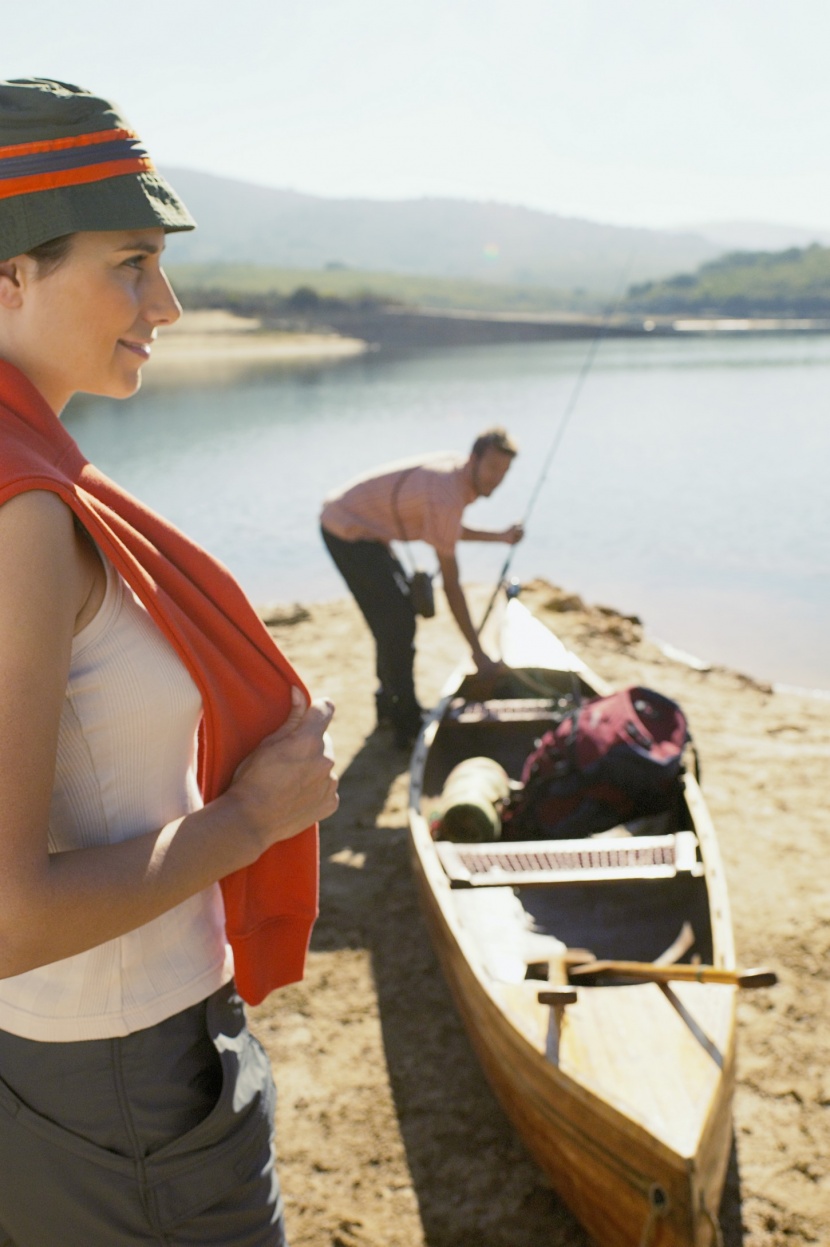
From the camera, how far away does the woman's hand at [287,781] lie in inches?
53.1

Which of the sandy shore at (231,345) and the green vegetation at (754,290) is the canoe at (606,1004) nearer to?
the sandy shore at (231,345)

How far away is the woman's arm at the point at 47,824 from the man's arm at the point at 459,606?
527 cm

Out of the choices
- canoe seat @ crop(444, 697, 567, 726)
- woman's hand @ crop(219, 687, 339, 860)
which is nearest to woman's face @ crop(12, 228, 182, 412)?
woman's hand @ crop(219, 687, 339, 860)

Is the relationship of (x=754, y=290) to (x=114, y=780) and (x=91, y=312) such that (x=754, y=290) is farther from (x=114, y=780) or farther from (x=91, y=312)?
(x=114, y=780)

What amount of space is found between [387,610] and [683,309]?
357ft

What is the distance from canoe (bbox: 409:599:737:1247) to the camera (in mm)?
2822

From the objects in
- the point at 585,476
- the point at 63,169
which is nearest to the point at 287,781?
the point at 63,169

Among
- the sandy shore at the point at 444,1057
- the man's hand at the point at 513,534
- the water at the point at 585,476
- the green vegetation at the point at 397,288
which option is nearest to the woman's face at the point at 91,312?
the sandy shore at the point at 444,1057

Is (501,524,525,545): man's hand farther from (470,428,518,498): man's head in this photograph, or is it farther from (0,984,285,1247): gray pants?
(0,984,285,1247): gray pants

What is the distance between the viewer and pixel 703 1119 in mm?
2789

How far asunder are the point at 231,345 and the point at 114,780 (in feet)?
213

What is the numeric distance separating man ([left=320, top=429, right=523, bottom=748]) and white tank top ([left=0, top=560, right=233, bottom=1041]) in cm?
519

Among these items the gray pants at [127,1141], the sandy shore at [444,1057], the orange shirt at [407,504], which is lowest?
the sandy shore at [444,1057]

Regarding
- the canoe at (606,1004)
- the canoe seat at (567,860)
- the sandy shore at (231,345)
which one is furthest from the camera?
the sandy shore at (231,345)
